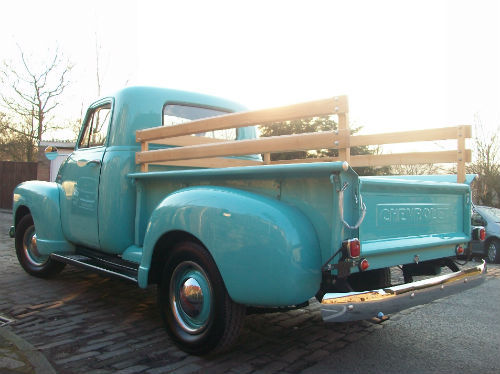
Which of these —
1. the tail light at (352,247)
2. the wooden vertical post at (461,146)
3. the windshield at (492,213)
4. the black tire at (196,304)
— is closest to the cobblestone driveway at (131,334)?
the black tire at (196,304)

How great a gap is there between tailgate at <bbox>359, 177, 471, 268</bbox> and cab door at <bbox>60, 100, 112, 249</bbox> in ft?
8.79

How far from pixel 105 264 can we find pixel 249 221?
2.12 m

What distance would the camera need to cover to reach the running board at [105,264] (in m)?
3.71

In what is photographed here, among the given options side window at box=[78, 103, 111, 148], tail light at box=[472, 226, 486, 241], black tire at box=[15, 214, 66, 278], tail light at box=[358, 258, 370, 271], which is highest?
side window at box=[78, 103, 111, 148]

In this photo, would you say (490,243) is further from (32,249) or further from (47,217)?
(32,249)

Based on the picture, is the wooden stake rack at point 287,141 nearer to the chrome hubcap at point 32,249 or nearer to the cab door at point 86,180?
the cab door at point 86,180

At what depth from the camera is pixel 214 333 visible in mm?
2912

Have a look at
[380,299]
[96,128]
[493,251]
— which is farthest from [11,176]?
[380,299]

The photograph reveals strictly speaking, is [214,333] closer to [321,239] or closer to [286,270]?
[286,270]

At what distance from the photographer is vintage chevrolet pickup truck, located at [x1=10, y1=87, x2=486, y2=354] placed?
2.54 metres

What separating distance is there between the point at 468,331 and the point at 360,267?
6.29 ft

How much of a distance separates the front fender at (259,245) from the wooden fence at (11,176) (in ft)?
58.8

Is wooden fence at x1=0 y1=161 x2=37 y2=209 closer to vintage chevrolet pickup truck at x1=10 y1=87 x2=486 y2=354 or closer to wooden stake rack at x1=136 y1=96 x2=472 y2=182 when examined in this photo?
vintage chevrolet pickup truck at x1=10 y1=87 x2=486 y2=354

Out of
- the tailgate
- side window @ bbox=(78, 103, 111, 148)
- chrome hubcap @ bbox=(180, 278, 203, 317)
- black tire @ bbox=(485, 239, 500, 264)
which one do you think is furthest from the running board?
black tire @ bbox=(485, 239, 500, 264)
